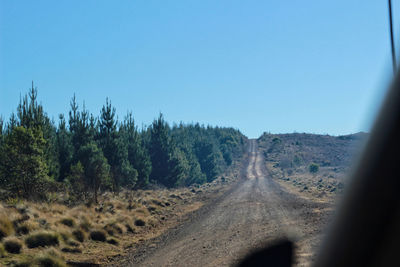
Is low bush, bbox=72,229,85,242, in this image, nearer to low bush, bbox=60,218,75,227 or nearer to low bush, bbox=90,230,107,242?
low bush, bbox=90,230,107,242

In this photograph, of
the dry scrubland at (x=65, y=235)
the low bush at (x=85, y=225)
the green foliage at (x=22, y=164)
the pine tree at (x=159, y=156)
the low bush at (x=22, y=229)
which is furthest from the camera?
the pine tree at (x=159, y=156)

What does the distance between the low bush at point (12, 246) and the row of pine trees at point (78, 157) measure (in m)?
10.3

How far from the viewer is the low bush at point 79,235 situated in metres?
14.6

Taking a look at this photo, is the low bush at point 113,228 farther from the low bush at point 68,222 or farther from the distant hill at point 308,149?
the distant hill at point 308,149

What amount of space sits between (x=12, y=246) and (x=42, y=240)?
136 cm

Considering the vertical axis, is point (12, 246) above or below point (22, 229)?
below

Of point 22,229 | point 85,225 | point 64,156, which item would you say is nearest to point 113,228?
point 85,225

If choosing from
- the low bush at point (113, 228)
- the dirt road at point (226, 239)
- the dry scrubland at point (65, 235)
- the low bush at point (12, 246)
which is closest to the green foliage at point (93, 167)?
the dry scrubland at point (65, 235)

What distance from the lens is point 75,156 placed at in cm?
3002

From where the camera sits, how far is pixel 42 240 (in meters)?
12.6

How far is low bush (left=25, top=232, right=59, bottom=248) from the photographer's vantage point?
40.2 feet

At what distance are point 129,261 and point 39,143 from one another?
44.2 ft

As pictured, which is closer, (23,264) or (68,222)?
(23,264)

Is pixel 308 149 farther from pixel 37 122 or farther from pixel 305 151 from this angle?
pixel 37 122
